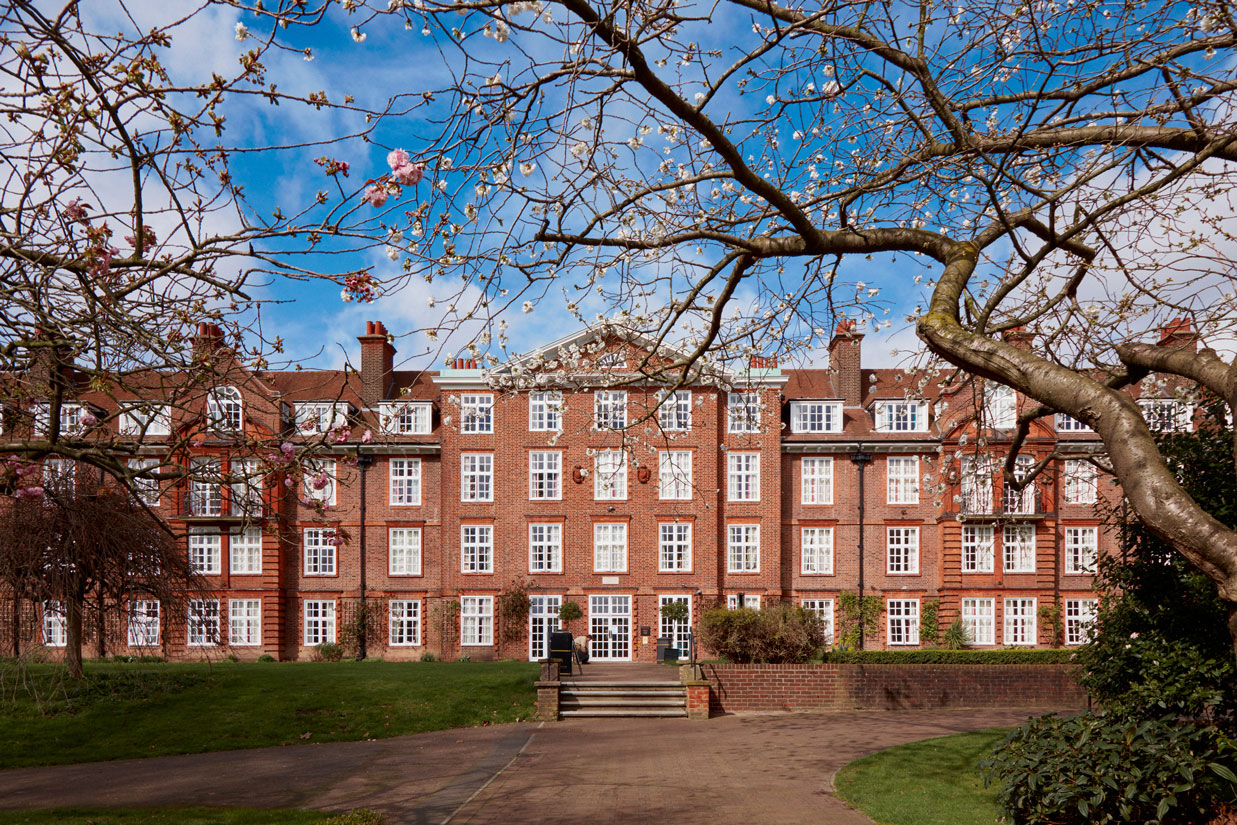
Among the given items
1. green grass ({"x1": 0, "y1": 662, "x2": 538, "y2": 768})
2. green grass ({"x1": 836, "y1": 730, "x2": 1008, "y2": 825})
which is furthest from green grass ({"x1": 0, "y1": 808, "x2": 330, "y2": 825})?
green grass ({"x1": 836, "y1": 730, "x2": 1008, "y2": 825})

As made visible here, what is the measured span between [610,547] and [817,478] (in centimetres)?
838

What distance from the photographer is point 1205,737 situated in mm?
7867

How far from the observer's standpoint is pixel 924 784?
10570 millimetres

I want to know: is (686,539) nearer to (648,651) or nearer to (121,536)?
(648,651)

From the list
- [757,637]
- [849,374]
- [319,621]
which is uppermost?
[849,374]

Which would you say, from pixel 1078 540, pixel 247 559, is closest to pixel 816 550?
pixel 1078 540

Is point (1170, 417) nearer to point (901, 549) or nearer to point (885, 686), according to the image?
point (885, 686)

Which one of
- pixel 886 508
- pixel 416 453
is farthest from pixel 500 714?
pixel 886 508

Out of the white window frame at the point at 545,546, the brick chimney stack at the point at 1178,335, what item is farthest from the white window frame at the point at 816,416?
the brick chimney stack at the point at 1178,335

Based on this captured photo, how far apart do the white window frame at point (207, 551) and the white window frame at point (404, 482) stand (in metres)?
6.59

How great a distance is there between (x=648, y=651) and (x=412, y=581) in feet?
30.2

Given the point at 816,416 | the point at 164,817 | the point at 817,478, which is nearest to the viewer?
the point at 164,817

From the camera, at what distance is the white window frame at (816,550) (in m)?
32.3

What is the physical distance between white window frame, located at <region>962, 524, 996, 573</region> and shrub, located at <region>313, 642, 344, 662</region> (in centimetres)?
2324
